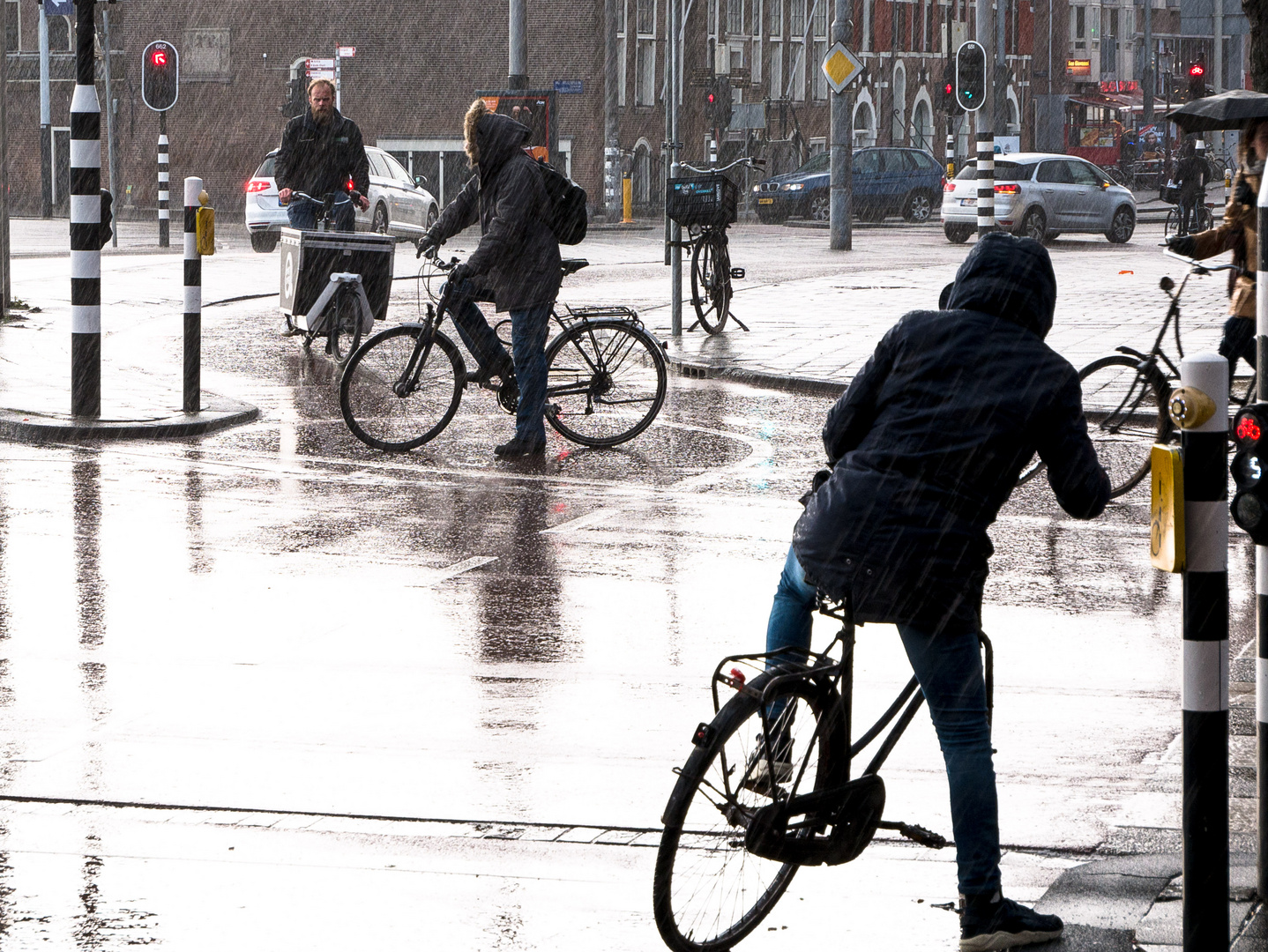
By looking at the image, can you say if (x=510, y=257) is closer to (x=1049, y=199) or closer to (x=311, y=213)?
(x=311, y=213)

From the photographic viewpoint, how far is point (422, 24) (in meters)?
51.2

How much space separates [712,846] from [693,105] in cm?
5124

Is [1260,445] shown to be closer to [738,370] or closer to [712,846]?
[712,846]

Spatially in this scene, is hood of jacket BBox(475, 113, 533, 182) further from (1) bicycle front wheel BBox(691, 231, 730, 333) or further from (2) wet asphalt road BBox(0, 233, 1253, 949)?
(1) bicycle front wheel BBox(691, 231, 730, 333)

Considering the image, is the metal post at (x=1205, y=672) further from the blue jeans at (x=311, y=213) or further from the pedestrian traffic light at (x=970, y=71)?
the pedestrian traffic light at (x=970, y=71)

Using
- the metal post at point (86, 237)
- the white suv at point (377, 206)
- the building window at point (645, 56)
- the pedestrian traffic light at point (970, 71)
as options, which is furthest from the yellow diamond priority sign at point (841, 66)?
the building window at point (645, 56)

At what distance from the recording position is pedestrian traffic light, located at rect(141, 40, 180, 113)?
30.8m

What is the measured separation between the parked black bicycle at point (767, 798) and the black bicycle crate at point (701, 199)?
1409 cm

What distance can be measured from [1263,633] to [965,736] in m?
0.65

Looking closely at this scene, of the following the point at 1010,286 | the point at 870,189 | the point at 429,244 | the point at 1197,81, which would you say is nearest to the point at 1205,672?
the point at 1010,286

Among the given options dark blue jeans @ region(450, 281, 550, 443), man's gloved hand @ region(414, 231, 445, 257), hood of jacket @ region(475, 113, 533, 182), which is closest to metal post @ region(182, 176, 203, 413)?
man's gloved hand @ region(414, 231, 445, 257)

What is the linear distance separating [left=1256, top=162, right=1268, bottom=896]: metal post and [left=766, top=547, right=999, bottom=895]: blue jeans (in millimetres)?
553

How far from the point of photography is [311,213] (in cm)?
1745

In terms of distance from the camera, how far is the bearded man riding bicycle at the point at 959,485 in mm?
4324
